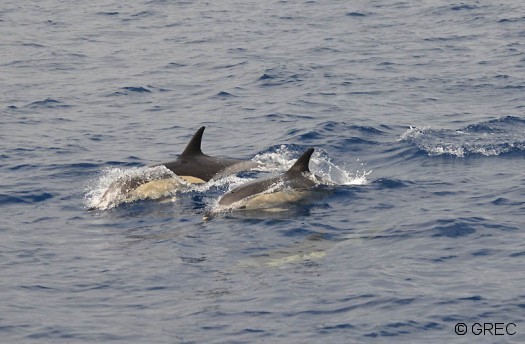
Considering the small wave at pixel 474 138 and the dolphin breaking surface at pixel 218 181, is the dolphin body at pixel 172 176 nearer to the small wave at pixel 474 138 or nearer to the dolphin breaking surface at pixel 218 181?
the dolphin breaking surface at pixel 218 181

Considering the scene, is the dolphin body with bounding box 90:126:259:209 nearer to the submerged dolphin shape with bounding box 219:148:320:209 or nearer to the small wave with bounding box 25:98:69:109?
the submerged dolphin shape with bounding box 219:148:320:209

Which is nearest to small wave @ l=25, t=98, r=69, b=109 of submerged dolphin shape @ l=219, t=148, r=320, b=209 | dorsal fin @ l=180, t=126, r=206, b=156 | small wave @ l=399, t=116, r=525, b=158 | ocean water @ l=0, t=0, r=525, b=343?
ocean water @ l=0, t=0, r=525, b=343

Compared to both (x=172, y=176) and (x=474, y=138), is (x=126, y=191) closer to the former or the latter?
(x=172, y=176)

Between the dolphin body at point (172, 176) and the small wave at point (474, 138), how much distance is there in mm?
4166

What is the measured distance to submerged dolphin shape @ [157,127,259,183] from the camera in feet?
68.9

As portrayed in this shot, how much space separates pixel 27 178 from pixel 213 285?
26.4 ft

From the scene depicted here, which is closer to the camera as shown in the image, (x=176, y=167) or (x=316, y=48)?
(x=176, y=167)

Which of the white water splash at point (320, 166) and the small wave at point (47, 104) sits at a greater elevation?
the white water splash at point (320, 166)

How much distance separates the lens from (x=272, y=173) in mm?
21891

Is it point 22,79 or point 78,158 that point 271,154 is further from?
point 22,79

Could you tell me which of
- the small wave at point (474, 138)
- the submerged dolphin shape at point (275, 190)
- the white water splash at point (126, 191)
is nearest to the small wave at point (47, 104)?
the white water splash at point (126, 191)

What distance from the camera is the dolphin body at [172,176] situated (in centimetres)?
2036

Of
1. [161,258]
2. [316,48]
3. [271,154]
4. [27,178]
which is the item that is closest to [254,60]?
[316,48]

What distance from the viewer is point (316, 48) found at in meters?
36.0
